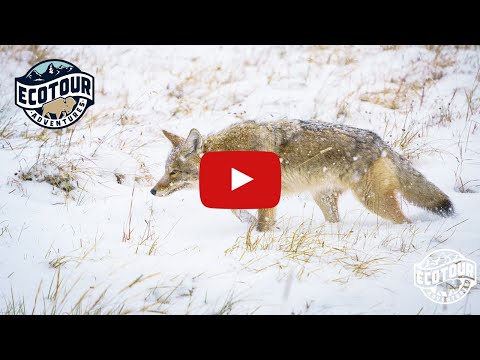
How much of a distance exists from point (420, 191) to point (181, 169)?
2.65 m

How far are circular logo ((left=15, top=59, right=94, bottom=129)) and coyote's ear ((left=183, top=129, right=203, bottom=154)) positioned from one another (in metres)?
1.14

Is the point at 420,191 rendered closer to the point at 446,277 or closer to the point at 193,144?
the point at 446,277

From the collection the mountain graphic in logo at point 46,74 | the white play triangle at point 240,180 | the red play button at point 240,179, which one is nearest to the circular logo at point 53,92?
the mountain graphic in logo at point 46,74

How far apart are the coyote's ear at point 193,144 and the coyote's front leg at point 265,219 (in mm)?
984

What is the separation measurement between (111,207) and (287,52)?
709 centimetres

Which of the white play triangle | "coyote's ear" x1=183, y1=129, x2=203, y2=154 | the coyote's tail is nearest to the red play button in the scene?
the white play triangle

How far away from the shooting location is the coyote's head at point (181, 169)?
477 centimetres

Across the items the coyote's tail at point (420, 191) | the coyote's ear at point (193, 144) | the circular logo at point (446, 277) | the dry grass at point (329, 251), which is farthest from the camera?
the coyote's ear at point (193, 144)

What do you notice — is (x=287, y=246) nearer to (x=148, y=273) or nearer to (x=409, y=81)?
(x=148, y=273)

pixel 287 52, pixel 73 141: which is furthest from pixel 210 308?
pixel 287 52

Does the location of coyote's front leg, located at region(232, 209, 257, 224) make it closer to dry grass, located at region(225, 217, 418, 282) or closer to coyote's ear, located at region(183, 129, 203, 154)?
dry grass, located at region(225, 217, 418, 282)

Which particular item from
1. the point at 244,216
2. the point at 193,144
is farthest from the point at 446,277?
the point at 193,144

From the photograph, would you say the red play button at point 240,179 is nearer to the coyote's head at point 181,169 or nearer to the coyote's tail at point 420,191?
the coyote's head at point 181,169

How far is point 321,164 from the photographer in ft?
15.7
